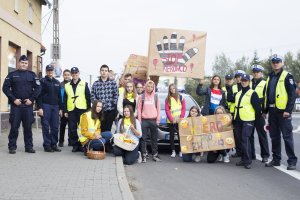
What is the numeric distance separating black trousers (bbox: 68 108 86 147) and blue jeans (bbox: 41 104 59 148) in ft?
1.08

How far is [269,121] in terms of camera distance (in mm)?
8977

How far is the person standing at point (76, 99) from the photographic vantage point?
1012 centimetres

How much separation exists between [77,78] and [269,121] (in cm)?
438

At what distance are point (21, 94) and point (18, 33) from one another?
9.90m

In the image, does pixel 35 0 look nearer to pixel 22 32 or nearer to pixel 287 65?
pixel 22 32

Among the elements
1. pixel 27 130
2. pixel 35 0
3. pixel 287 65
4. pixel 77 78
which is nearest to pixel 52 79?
pixel 77 78

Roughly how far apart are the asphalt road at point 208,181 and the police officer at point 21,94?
251cm

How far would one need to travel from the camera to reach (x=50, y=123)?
33.2ft

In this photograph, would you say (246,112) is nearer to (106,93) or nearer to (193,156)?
(193,156)

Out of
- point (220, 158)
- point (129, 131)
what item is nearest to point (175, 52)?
point (129, 131)

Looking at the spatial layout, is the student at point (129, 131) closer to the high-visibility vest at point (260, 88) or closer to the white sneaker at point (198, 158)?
A: the white sneaker at point (198, 158)

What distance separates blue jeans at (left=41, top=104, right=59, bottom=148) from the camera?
32.3 feet

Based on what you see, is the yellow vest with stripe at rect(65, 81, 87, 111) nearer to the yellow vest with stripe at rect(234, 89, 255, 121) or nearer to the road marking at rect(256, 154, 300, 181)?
the yellow vest with stripe at rect(234, 89, 255, 121)

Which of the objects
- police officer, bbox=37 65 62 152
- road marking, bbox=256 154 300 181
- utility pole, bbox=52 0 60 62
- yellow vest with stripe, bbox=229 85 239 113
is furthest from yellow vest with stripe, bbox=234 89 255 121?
utility pole, bbox=52 0 60 62
